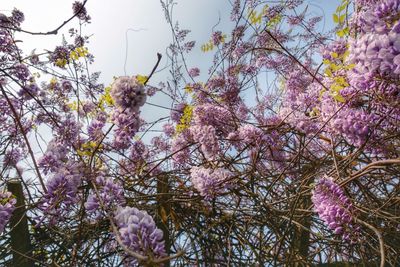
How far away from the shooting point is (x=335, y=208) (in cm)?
152

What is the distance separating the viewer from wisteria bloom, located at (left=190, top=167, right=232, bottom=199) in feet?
6.47

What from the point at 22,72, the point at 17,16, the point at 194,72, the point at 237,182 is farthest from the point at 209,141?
the point at 194,72

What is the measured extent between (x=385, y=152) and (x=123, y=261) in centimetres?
133

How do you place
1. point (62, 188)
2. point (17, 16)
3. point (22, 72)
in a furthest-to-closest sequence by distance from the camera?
1. point (17, 16)
2. point (22, 72)
3. point (62, 188)

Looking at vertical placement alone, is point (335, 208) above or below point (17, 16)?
below

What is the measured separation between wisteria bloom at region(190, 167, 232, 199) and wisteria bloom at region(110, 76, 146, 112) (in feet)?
1.63

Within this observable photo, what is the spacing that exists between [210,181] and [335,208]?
0.62 meters

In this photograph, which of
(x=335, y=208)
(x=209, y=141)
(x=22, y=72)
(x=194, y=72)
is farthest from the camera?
(x=194, y=72)

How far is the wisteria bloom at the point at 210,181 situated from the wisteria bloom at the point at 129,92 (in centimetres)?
50

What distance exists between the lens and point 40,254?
2197 mm

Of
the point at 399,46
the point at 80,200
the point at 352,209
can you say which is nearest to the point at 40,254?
the point at 80,200

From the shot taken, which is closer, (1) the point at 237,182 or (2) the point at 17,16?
(1) the point at 237,182

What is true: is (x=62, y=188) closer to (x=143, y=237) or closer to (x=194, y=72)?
(x=143, y=237)

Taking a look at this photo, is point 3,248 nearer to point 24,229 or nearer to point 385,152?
point 24,229
